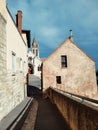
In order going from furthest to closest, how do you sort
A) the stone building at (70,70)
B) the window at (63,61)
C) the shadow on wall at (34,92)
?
the shadow on wall at (34,92)
the window at (63,61)
the stone building at (70,70)

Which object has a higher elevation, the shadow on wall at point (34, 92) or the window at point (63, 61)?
the window at point (63, 61)

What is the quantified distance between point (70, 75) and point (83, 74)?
69.3 inches

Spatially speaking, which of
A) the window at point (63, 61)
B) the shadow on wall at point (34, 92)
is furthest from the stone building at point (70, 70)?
the shadow on wall at point (34, 92)

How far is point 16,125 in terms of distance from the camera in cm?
952

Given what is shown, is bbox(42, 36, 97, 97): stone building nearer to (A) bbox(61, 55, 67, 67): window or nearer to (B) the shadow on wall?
(A) bbox(61, 55, 67, 67): window

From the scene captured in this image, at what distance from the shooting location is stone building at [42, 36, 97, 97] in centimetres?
2869

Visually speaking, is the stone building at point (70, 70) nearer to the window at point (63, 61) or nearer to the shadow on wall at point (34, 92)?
the window at point (63, 61)

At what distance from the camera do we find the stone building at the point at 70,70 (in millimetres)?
28688

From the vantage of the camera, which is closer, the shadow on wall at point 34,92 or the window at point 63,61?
the window at point 63,61

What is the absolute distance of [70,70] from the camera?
1158 inches

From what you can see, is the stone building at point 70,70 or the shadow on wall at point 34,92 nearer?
the stone building at point 70,70

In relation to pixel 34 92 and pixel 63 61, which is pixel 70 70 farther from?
pixel 34 92

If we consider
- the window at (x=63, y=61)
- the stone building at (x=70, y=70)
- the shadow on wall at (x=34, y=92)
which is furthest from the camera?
the shadow on wall at (x=34, y=92)

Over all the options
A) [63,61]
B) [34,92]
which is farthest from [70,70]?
[34,92]
